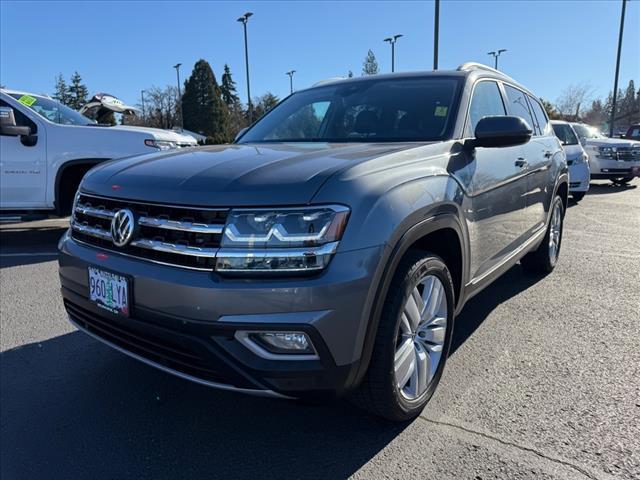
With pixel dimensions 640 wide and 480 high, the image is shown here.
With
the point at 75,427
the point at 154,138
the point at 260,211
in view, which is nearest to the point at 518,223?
the point at 260,211

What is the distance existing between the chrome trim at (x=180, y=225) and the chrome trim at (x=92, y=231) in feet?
0.98

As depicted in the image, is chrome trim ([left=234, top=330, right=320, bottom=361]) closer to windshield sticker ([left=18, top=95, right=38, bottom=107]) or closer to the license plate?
the license plate

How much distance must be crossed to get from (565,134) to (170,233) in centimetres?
1136

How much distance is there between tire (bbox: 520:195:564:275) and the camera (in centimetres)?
522

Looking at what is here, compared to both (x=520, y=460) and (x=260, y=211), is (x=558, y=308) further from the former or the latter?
(x=260, y=211)

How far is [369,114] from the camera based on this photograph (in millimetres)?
3623

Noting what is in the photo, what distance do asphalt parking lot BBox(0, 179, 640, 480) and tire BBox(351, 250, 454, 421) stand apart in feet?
0.59

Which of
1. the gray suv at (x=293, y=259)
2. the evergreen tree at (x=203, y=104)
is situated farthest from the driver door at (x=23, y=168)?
the evergreen tree at (x=203, y=104)

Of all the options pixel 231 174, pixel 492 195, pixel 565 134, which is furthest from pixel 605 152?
pixel 231 174

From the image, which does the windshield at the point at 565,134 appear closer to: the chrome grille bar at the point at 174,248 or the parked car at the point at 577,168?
the parked car at the point at 577,168

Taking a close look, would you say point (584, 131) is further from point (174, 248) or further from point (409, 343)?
point (174, 248)

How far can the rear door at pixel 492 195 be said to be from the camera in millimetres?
3143

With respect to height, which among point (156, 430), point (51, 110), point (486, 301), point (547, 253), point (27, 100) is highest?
point (27, 100)

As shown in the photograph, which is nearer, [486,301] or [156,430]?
[156,430]
